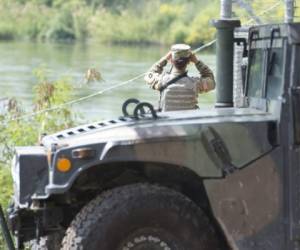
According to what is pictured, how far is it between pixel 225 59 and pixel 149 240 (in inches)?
89.7

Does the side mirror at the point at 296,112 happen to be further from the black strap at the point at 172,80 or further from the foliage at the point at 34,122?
the foliage at the point at 34,122

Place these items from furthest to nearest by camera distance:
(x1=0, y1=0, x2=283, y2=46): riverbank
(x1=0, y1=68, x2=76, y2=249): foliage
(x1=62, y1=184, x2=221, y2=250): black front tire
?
(x1=0, y1=0, x2=283, y2=46): riverbank
(x1=0, y1=68, x2=76, y2=249): foliage
(x1=62, y1=184, x2=221, y2=250): black front tire

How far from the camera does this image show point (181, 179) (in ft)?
19.8

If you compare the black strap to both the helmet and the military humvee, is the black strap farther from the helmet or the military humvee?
the military humvee

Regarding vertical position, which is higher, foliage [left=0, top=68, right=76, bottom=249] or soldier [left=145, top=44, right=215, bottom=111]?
soldier [left=145, top=44, right=215, bottom=111]

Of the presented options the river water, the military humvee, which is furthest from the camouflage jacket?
the river water

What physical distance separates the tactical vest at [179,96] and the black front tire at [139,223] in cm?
213

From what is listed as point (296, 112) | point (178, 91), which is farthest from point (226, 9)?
point (296, 112)

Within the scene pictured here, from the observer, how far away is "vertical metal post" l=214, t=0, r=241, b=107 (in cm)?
755

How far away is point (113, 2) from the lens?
→ 55.0 meters

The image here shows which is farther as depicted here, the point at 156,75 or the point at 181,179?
the point at 156,75

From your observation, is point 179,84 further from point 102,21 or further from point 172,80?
point 102,21

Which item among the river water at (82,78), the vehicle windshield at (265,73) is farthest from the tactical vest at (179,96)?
the river water at (82,78)

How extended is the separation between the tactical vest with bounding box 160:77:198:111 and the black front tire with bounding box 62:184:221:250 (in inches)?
83.9
